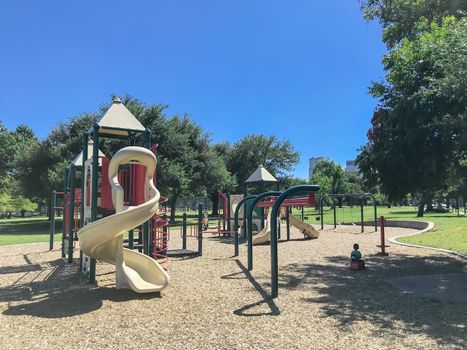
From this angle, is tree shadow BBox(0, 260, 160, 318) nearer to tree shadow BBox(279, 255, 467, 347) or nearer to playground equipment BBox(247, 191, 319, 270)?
tree shadow BBox(279, 255, 467, 347)

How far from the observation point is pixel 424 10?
1127 centimetres

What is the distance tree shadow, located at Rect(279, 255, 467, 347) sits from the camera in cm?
540

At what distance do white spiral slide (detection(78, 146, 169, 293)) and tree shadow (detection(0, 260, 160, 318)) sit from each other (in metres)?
0.29

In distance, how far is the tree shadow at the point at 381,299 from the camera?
5.40 metres

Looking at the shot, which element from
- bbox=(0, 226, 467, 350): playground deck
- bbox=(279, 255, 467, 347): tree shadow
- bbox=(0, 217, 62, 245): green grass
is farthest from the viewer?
bbox=(0, 217, 62, 245): green grass

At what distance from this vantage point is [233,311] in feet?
20.5

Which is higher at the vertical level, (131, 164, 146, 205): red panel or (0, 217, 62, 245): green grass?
(131, 164, 146, 205): red panel

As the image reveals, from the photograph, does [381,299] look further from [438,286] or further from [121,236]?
[121,236]

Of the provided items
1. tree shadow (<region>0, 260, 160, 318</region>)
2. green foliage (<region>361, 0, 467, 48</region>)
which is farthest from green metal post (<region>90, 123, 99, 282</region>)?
green foliage (<region>361, 0, 467, 48</region>)

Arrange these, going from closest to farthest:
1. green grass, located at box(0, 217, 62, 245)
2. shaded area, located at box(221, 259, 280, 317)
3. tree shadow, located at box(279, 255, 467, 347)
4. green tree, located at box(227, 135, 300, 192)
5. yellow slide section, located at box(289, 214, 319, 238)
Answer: tree shadow, located at box(279, 255, 467, 347), shaded area, located at box(221, 259, 280, 317), yellow slide section, located at box(289, 214, 319, 238), green grass, located at box(0, 217, 62, 245), green tree, located at box(227, 135, 300, 192)

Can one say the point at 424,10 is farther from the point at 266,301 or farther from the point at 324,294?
the point at 266,301

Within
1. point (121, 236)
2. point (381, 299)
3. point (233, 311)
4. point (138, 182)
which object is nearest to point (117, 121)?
point (138, 182)

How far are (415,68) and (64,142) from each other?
28.4 metres

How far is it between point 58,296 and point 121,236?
156 centimetres
